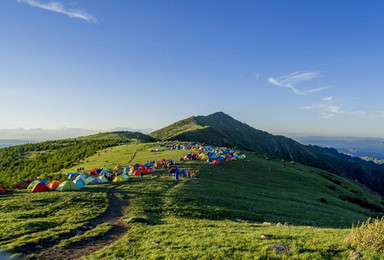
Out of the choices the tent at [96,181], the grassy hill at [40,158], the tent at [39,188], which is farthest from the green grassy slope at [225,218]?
the grassy hill at [40,158]

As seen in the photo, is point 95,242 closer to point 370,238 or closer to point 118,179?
point 370,238

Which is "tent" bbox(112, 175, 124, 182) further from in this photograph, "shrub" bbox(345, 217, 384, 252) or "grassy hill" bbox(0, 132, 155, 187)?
"shrub" bbox(345, 217, 384, 252)

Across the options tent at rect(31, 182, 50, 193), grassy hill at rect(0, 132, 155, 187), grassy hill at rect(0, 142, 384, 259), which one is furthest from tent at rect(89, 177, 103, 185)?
grassy hill at rect(0, 132, 155, 187)

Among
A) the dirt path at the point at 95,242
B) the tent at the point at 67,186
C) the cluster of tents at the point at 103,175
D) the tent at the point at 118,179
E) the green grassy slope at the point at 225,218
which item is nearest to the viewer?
the green grassy slope at the point at 225,218

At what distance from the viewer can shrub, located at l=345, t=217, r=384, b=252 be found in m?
12.7

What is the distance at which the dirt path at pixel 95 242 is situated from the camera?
15.7m

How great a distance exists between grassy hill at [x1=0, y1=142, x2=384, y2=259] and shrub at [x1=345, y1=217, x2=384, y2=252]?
2.05 ft

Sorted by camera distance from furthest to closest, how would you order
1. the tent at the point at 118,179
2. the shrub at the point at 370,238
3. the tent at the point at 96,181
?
the tent at the point at 118,179 → the tent at the point at 96,181 → the shrub at the point at 370,238

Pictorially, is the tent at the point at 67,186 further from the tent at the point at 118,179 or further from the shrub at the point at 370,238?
the shrub at the point at 370,238

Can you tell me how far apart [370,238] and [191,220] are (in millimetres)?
15618

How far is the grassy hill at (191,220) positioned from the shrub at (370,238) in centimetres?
62

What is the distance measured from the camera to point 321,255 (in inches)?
515

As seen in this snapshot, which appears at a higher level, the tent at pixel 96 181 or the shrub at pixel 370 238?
the shrub at pixel 370 238

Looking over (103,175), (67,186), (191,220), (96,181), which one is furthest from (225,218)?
(103,175)
